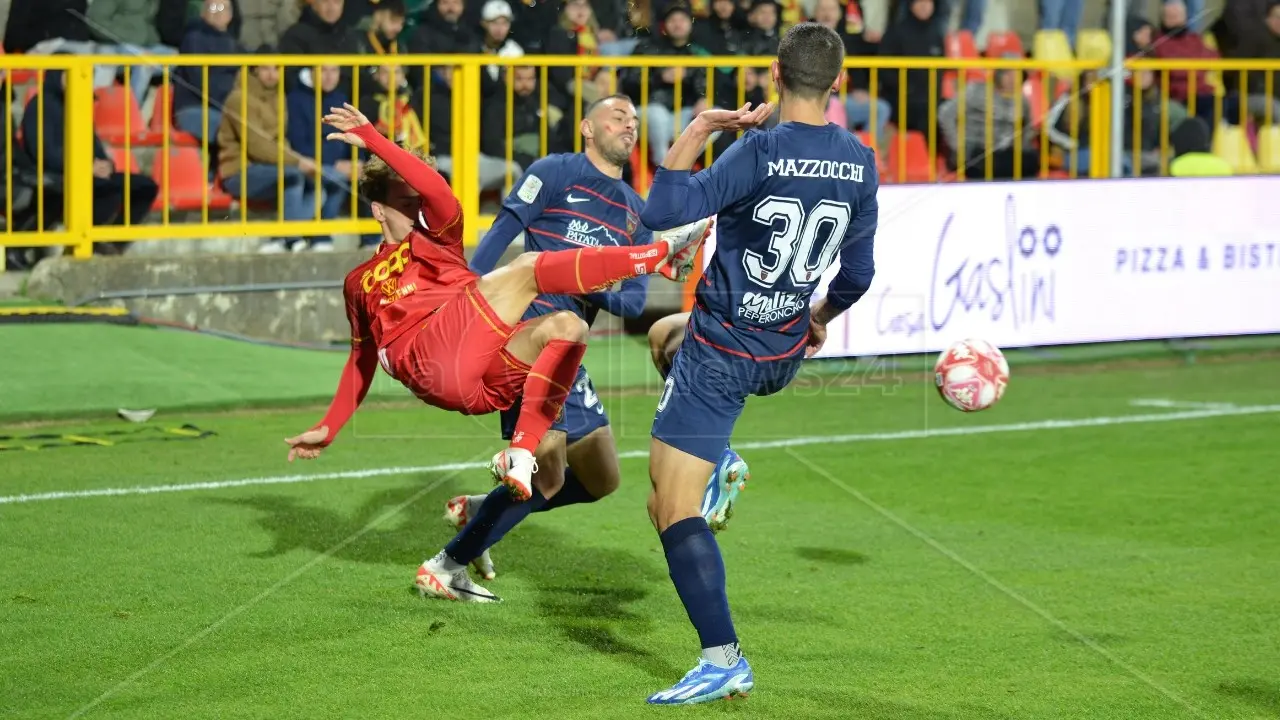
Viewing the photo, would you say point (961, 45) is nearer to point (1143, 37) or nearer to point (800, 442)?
point (1143, 37)

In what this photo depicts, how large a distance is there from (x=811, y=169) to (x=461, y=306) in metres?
1.45

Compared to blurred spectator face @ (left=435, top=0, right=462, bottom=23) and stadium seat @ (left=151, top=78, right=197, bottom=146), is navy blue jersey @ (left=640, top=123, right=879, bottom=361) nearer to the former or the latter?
stadium seat @ (left=151, top=78, right=197, bottom=146)

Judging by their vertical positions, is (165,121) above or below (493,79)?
below

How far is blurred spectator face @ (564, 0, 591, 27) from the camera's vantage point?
1355 centimetres

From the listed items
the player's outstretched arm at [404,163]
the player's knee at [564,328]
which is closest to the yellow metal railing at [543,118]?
the player's outstretched arm at [404,163]

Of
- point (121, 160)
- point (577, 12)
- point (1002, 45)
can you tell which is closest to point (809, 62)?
point (121, 160)

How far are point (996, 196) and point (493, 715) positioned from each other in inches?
319

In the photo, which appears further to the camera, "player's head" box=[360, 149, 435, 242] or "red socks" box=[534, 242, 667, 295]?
"player's head" box=[360, 149, 435, 242]

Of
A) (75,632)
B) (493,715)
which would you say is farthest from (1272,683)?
(75,632)

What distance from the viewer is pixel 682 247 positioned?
5902 millimetres

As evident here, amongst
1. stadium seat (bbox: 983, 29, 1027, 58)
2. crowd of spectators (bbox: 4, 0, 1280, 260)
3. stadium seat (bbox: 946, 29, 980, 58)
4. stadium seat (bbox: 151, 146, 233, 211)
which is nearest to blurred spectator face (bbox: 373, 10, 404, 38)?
crowd of spectators (bbox: 4, 0, 1280, 260)

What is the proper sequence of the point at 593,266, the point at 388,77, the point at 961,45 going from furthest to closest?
1. the point at 961,45
2. the point at 388,77
3. the point at 593,266

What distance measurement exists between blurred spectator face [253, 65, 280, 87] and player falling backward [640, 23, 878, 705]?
760 cm

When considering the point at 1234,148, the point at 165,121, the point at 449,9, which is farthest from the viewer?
the point at 1234,148
